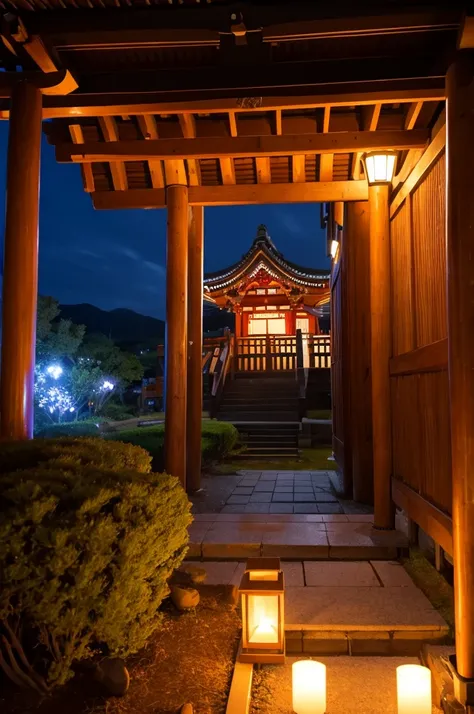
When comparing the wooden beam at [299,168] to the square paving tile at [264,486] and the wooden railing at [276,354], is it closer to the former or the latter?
the square paving tile at [264,486]

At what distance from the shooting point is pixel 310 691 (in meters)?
2.63

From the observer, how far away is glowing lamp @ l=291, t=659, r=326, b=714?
8.61 ft

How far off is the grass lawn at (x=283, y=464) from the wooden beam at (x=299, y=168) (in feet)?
18.4

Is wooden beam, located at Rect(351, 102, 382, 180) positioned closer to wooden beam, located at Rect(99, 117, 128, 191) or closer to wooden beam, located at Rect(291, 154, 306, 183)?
wooden beam, located at Rect(291, 154, 306, 183)

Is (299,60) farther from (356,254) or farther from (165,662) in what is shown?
(165,662)

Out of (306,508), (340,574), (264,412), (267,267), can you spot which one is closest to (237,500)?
(306,508)

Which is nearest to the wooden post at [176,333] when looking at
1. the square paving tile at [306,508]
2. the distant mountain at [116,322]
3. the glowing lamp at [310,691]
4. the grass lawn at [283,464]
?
the square paving tile at [306,508]

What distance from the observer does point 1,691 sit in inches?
108

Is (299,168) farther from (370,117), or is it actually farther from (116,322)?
(116,322)

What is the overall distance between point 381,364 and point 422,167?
1.92 metres

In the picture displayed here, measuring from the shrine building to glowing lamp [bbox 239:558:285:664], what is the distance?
66.3 ft

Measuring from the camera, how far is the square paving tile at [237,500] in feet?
22.2

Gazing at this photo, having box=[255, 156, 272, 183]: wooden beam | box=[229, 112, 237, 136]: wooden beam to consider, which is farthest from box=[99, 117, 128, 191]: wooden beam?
box=[255, 156, 272, 183]: wooden beam

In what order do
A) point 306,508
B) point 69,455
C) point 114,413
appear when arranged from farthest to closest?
1. point 114,413
2. point 306,508
3. point 69,455
